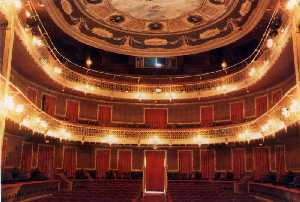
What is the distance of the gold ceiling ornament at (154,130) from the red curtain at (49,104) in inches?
68.2

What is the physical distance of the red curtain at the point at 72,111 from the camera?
2305cm

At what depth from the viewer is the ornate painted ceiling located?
18984 millimetres

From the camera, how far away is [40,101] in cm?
2114

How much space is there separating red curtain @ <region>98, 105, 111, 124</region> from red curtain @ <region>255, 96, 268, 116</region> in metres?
10.2

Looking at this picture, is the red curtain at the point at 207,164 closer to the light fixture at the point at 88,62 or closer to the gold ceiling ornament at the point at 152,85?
the gold ceiling ornament at the point at 152,85

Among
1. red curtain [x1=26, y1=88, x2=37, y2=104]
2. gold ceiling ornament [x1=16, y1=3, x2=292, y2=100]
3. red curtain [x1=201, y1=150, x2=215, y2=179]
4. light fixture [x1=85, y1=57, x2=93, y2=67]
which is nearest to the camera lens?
gold ceiling ornament [x1=16, y1=3, x2=292, y2=100]

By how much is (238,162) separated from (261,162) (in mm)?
1822

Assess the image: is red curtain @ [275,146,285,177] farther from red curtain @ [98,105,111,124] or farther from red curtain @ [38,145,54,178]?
red curtain @ [38,145,54,178]

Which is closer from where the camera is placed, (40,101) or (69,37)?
(40,101)

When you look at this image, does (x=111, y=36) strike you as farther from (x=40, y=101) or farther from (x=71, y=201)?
(x=71, y=201)

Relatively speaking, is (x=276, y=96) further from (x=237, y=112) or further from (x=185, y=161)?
(x=185, y=161)

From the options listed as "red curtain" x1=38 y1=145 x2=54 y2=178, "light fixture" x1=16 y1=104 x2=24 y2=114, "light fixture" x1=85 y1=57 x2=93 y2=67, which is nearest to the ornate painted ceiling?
"light fixture" x1=85 y1=57 x2=93 y2=67

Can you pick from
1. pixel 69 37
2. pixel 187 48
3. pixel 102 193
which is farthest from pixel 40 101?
pixel 187 48

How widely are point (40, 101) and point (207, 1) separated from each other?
37.8ft
